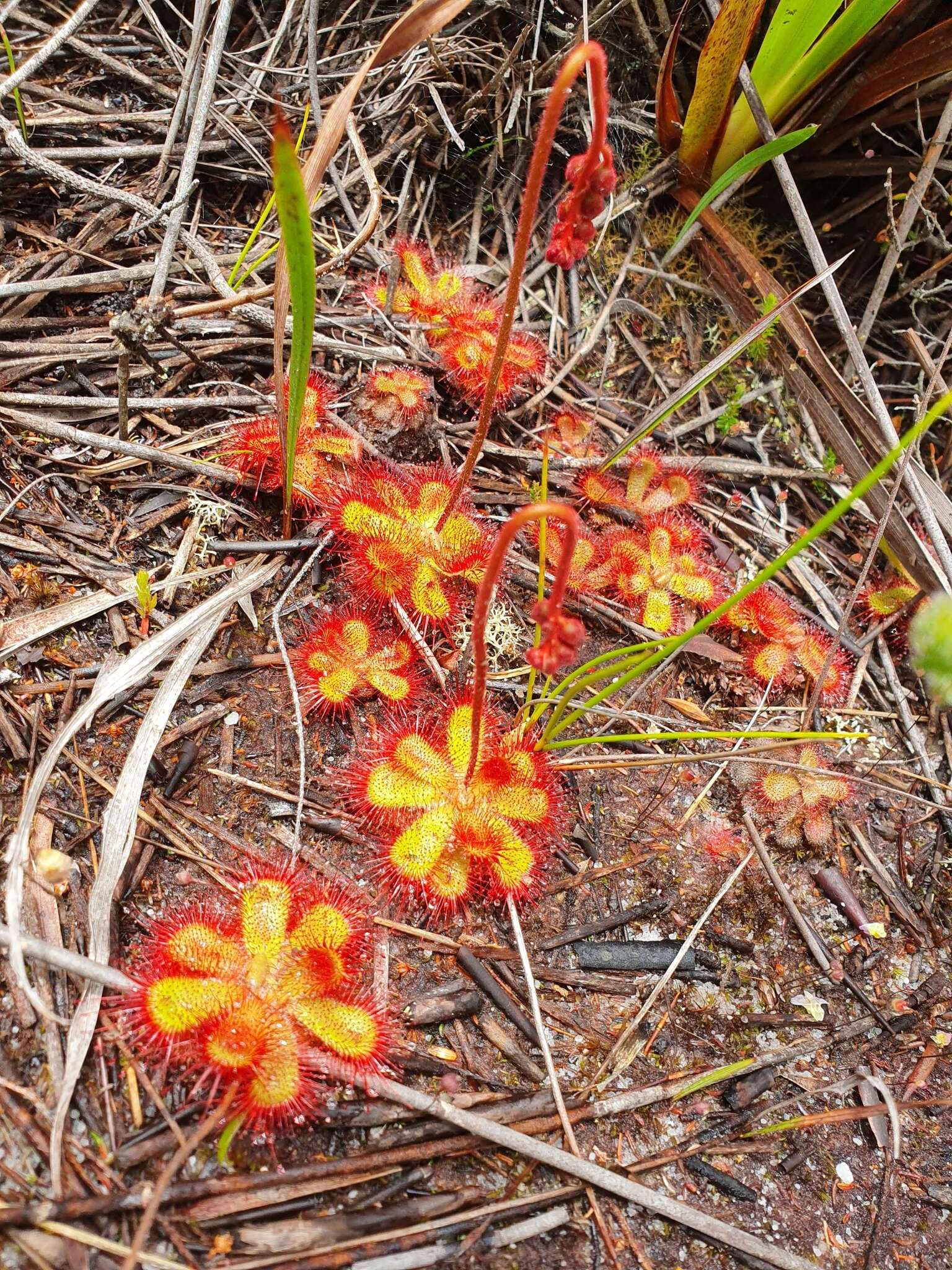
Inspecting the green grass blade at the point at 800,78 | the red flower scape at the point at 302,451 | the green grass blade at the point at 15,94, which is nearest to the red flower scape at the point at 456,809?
the red flower scape at the point at 302,451

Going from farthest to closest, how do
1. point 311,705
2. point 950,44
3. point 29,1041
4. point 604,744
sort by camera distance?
1. point 950,44
2. point 604,744
3. point 311,705
4. point 29,1041

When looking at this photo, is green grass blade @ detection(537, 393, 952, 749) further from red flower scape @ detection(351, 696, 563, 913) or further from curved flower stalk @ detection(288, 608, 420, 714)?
curved flower stalk @ detection(288, 608, 420, 714)

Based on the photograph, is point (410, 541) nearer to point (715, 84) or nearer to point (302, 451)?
point (302, 451)

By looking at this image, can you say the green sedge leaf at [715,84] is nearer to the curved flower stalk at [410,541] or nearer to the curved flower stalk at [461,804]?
the curved flower stalk at [410,541]

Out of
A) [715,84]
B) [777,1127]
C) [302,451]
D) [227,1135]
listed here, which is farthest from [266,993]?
[715,84]

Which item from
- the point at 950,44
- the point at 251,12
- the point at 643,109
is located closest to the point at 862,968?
the point at 950,44

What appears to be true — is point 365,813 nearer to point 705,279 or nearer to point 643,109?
point 705,279
